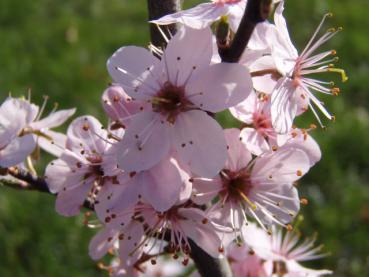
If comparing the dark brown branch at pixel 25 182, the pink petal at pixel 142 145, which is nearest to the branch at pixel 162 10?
the pink petal at pixel 142 145

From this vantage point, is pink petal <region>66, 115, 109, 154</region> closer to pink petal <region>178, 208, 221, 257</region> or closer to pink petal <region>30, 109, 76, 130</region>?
pink petal <region>30, 109, 76, 130</region>

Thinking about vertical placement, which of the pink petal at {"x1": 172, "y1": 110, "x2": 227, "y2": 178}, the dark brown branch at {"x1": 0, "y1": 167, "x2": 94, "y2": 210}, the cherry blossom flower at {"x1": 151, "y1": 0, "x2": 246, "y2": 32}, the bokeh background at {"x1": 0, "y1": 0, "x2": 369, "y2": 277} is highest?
the cherry blossom flower at {"x1": 151, "y1": 0, "x2": 246, "y2": 32}

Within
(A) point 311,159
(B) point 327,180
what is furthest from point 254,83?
(B) point 327,180

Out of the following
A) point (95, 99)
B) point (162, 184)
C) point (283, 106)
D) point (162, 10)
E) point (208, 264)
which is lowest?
point (95, 99)

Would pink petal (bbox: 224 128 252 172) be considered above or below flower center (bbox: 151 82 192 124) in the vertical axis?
below

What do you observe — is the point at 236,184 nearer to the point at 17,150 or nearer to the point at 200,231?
the point at 200,231

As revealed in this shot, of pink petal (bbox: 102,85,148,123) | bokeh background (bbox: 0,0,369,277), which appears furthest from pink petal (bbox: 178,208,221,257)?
bokeh background (bbox: 0,0,369,277)

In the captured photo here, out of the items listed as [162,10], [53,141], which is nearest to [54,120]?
[53,141]
